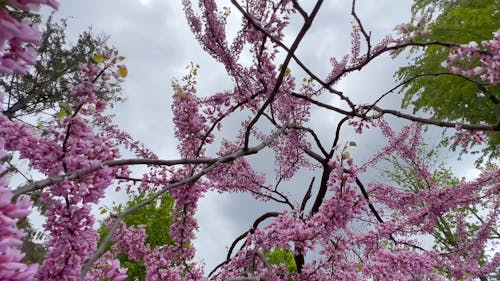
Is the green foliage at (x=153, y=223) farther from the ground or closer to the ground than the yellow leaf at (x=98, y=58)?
farther from the ground

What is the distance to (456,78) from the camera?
10.9 metres

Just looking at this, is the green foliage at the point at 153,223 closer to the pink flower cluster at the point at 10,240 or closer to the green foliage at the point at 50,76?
the green foliage at the point at 50,76

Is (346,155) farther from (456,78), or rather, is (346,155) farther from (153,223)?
(153,223)

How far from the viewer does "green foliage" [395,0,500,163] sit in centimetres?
1010

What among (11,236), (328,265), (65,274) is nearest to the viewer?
(11,236)

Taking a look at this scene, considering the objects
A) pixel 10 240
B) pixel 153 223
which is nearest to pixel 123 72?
pixel 10 240

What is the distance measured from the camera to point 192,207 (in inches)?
161

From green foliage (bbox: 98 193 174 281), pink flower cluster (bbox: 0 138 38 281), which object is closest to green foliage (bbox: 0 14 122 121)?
green foliage (bbox: 98 193 174 281)

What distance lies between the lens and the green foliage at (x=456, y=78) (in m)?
10.1

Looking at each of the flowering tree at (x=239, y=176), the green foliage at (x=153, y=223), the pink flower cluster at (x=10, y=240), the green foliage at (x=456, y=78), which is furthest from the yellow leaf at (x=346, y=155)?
the green foliage at (x=153, y=223)

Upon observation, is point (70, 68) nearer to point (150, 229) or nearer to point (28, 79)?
point (28, 79)

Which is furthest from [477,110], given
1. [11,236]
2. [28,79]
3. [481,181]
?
[28,79]

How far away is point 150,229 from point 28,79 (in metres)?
7.48

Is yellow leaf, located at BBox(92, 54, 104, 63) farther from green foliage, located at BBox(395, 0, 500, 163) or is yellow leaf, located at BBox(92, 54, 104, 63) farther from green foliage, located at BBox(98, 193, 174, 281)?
green foliage, located at BBox(98, 193, 174, 281)
